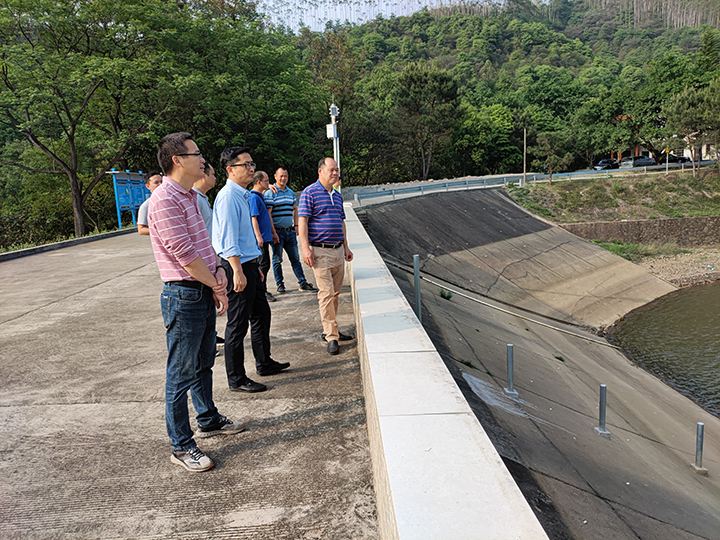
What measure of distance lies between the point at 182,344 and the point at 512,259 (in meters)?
22.3

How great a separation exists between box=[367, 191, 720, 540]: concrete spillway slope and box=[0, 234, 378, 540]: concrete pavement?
1697mm

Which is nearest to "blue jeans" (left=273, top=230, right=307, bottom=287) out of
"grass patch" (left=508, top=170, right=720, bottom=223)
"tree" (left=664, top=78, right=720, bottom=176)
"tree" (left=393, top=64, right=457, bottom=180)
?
"grass patch" (left=508, top=170, right=720, bottom=223)

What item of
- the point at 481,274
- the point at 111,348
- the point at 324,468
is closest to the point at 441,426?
the point at 324,468

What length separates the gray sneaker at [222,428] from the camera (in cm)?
357

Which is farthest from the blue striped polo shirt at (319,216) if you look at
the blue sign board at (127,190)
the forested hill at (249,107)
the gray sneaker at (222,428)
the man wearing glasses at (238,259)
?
the forested hill at (249,107)

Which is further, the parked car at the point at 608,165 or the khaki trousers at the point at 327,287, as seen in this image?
the parked car at the point at 608,165

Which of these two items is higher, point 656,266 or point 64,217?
point 64,217

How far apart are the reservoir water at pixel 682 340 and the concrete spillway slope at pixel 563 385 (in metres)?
0.76

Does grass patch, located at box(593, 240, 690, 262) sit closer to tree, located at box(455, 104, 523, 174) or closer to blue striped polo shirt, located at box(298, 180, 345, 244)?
tree, located at box(455, 104, 523, 174)

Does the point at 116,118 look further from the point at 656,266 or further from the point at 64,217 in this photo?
the point at 656,266

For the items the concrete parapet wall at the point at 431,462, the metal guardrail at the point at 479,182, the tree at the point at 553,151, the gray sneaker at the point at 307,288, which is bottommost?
the gray sneaker at the point at 307,288

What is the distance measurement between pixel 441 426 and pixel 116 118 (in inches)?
1021

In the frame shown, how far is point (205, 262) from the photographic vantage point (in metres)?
3.16

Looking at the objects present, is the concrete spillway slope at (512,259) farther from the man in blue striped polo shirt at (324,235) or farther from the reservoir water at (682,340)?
the man in blue striped polo shirt at (324,235)
